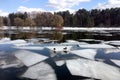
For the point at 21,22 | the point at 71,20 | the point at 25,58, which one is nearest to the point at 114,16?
the point at 71,20

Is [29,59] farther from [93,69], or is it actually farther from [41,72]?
[93,69]

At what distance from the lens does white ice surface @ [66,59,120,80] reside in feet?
25.0

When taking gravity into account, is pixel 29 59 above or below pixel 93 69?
above

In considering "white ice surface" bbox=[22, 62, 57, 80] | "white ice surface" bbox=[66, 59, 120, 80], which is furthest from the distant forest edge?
"white ice surface" bbox=[22, 62, 57, 80]

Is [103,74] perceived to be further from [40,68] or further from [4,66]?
[4,66]

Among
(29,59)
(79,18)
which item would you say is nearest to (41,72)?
(29,59)

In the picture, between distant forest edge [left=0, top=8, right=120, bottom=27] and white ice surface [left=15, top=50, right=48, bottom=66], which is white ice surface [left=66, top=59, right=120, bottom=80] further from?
distant forest edge [left=0, top=8, right=120, bottom=27]

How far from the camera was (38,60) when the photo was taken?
32.3ft

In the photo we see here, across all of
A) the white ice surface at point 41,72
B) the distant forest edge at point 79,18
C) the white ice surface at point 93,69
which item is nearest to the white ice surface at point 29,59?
the white ice surface at point 41,72

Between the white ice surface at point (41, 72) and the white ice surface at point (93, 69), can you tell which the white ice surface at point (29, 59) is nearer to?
the white ice surface at point (41, 72)

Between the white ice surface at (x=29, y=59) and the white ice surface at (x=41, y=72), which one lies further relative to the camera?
the white ice surface at (x=29, y=59)

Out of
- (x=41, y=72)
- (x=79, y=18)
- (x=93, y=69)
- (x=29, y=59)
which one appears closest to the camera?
(x=41, y=72)

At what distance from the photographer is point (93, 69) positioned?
332 inches

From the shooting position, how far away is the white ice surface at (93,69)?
7633mm
